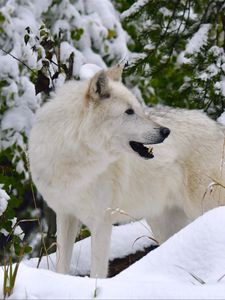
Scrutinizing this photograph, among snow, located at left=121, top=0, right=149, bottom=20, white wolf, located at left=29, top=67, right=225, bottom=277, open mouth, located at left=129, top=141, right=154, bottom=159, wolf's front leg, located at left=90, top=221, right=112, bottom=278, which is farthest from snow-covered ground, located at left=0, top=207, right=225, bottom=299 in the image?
snow, located at left=121, top=0, right=149, bottom=20

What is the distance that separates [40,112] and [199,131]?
1572 millimetres

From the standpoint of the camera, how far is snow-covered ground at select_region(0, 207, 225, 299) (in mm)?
2336

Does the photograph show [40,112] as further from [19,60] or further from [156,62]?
[156,62]

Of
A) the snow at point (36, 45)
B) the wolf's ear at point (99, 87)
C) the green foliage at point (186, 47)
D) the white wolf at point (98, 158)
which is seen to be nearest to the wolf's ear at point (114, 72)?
the white wolf at point (98, 158)

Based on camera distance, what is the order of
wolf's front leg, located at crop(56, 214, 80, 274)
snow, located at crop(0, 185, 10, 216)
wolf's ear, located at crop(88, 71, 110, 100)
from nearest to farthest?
wolf's ear, located at crop(88, 71, 110, 100), wolf's front leg, located at crop(56, 214, 80, 274), snow, located at crop(0, 185, 10, 216)

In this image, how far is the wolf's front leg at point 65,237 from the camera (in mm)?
5316

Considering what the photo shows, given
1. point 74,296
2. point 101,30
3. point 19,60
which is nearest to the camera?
point 74,296

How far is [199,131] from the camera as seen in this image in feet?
19.1

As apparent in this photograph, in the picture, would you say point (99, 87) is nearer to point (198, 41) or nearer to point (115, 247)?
point (115, 247)

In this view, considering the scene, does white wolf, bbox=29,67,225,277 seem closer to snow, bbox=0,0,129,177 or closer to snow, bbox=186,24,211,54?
snow, bbox=0,0,129,177

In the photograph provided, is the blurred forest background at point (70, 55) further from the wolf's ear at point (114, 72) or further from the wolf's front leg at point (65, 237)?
the wolf's ear at point (114, 72)

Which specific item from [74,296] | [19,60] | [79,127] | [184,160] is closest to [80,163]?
[79,127]

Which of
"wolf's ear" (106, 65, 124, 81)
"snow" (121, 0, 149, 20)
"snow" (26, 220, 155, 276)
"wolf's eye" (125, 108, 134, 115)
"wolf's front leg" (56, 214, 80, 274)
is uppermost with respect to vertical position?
"wolf's ear" (106, 65, 124, 81)

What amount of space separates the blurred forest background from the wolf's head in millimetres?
1254
